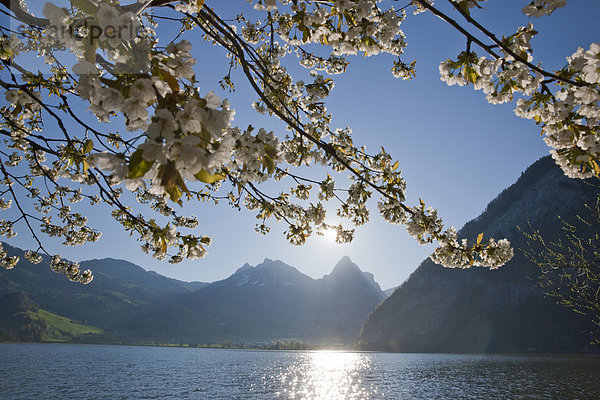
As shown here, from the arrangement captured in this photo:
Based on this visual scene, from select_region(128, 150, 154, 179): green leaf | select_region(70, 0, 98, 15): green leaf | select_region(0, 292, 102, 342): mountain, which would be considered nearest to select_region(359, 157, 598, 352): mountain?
select_region(128, 150, 154, 179): green leaf

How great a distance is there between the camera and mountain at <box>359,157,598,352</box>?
10044cm

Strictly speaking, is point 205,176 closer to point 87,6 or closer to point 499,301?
point 87,6

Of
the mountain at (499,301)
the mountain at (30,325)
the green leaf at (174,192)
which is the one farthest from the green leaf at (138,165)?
the mountain at (30,325)

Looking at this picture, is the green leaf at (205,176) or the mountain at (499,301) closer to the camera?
the green leaf at (205,176)

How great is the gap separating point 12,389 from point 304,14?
154ft

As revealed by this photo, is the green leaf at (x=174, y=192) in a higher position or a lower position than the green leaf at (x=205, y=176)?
lower

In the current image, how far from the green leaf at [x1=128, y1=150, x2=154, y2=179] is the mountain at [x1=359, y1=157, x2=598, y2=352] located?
110182mm

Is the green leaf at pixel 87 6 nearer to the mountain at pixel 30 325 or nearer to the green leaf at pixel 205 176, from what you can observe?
the green leaf at pixel 205 176

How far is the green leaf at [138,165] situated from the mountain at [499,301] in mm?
110182

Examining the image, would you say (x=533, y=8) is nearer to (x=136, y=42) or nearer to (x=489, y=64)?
(x=489, y=64)

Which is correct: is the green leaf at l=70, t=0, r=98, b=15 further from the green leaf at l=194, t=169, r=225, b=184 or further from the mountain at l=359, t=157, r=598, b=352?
the mountain at l=359, t=157, r=598, b=352

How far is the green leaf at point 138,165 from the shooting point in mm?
1188

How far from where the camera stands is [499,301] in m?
115

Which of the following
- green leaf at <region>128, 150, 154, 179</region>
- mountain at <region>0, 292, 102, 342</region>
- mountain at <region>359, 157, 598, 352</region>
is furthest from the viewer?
mountain at <region>0, 292, 102, 342</region>
